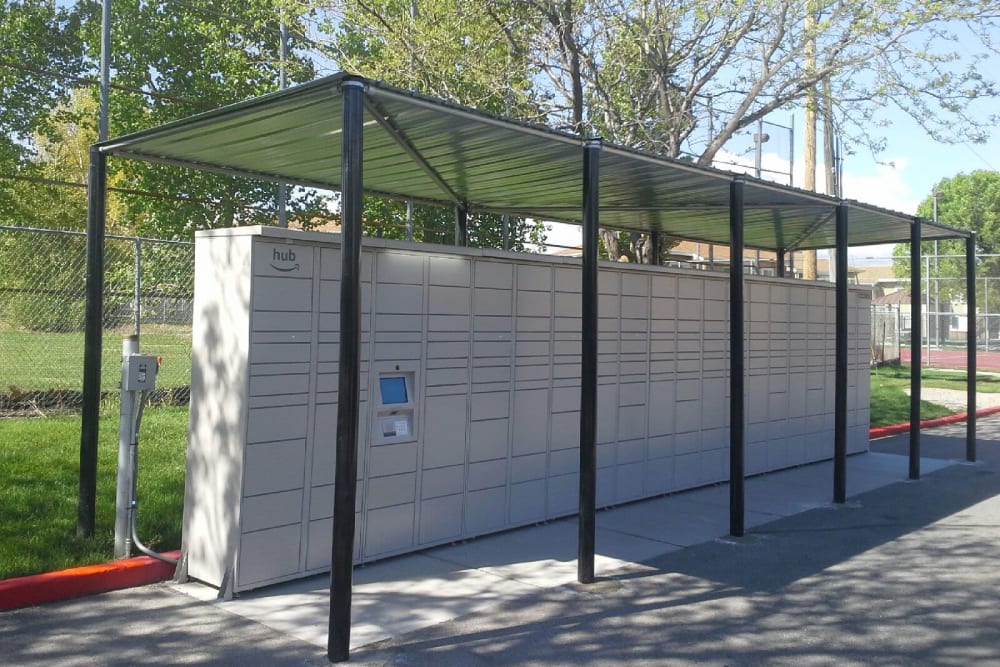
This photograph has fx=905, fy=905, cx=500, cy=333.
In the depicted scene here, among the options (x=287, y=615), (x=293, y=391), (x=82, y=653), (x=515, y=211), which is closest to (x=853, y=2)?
(x=515, y=211)

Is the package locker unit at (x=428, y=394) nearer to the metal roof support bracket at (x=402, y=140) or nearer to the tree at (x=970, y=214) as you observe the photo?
the metal roof support bracket at (x=402, y=140)

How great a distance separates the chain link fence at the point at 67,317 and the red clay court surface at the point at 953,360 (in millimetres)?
24001

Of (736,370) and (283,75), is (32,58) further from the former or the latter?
(736,370)

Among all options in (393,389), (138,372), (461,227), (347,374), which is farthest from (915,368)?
(138,372)

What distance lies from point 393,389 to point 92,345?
6.94 feet

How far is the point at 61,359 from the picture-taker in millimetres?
14945

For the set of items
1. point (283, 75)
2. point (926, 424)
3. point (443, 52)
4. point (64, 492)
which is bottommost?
point (64, 492)

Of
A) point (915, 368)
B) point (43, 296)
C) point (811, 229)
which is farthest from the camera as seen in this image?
point (43, 296)

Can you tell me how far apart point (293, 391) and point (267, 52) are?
1225 centimetres

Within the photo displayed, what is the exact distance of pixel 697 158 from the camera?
14.7m

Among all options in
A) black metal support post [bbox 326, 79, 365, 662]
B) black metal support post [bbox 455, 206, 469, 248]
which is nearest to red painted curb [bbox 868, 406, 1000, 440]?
black metal support post [bbox 455, 206, 469, 248]

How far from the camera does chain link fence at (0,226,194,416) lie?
10828 mm

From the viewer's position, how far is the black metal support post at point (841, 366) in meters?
8.48

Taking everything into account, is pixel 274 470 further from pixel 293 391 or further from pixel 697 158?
pixel 697 158
